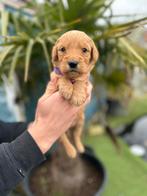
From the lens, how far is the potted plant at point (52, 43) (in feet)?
3.70

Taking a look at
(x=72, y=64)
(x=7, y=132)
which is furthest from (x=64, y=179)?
(x=72, y=64)

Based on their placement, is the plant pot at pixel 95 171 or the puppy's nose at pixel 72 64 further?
the plant pot at pixel 95 171

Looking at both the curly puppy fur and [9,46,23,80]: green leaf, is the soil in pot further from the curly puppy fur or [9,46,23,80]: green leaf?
the curly puppy fur

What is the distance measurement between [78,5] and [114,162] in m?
1.13

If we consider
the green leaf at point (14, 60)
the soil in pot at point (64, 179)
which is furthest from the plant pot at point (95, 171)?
the green leaf at point (14, 60)

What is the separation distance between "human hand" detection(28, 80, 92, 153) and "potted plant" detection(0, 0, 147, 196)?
1.03 ft

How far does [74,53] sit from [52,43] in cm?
52

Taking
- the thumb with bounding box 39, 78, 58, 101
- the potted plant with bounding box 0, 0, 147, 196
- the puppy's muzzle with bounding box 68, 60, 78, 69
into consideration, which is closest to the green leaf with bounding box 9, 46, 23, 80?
the potted plant with bounding box 0, 0, 147, 196

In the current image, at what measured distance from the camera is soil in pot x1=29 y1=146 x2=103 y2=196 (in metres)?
1.43

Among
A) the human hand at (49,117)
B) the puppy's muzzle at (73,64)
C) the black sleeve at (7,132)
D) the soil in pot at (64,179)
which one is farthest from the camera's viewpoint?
the soil in pot at (64,179)

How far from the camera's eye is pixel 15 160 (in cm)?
72

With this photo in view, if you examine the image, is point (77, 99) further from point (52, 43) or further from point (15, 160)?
point (52, 43)

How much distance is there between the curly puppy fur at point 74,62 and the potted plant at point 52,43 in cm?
36

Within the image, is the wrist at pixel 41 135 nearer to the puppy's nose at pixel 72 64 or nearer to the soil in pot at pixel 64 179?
the puppy's nose at pixel 72 64
